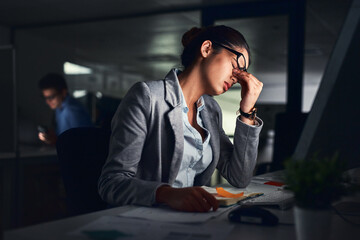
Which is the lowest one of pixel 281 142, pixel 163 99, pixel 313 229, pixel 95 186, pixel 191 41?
pixel 281 142

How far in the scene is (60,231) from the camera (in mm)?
695

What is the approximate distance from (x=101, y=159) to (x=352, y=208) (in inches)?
32.4

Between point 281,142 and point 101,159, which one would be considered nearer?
point 101,159

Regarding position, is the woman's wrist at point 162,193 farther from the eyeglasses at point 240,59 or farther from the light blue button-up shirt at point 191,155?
the eyeglasses at point 240,59

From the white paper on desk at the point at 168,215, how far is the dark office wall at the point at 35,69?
3.55 m

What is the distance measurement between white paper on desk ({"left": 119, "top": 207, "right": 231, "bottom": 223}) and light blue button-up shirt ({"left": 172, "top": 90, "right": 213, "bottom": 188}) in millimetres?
400

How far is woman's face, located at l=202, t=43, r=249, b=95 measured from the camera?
50.3 inches

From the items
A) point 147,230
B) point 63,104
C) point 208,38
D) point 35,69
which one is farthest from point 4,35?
point 147,230

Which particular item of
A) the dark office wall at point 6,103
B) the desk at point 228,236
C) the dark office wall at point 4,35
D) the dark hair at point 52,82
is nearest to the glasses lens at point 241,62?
the desk at point 228,236

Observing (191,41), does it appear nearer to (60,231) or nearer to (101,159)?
(101,159)

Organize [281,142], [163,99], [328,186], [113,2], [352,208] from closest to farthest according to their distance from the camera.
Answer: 1. [328,186]
2. [352,208]
3. [163,99]
4. [281,142]
5. [113,2]

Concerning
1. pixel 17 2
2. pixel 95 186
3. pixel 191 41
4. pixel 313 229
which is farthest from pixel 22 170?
pixel 313 229

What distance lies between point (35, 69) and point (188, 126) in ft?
12.4

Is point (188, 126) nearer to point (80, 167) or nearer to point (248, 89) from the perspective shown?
point (248, 89)
